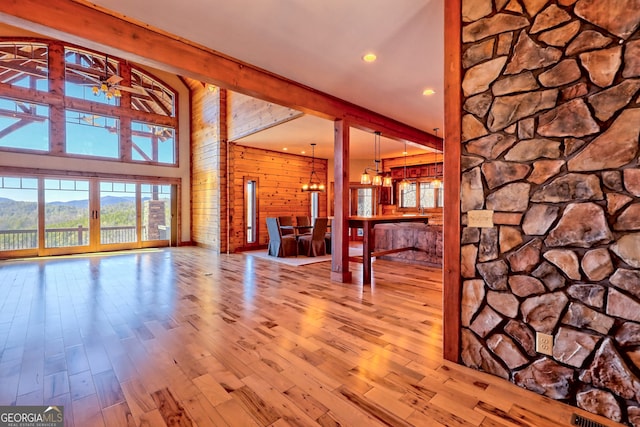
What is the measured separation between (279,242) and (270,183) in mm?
2678

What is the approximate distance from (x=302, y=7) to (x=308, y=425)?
9.89ft

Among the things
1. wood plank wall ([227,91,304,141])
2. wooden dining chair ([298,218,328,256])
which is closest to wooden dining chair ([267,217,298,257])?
wooden dining chair ([298,218,328,256])

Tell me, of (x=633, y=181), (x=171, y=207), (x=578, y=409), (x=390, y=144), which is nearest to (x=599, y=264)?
(x=633, y=181)

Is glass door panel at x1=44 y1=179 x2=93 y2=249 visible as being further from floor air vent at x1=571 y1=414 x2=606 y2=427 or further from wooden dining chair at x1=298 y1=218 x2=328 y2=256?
floor air vent at x1=571 y1=414 x2=606 y2=427

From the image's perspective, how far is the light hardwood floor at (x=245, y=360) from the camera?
5.46 feet

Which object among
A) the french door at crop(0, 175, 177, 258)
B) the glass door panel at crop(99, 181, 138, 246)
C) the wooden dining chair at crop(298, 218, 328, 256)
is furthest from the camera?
the glass door panel at crop(99, 181, 138, 246)

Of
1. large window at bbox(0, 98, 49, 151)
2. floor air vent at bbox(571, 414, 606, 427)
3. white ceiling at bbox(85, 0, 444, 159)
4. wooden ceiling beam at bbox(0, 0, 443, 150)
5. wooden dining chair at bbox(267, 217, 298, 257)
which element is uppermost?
large window at bbox(0, 98, 49, 151)

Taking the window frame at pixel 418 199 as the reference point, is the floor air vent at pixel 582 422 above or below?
below

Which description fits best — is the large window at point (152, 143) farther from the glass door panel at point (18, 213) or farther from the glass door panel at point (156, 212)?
the glass door panel at point (18, 213)
